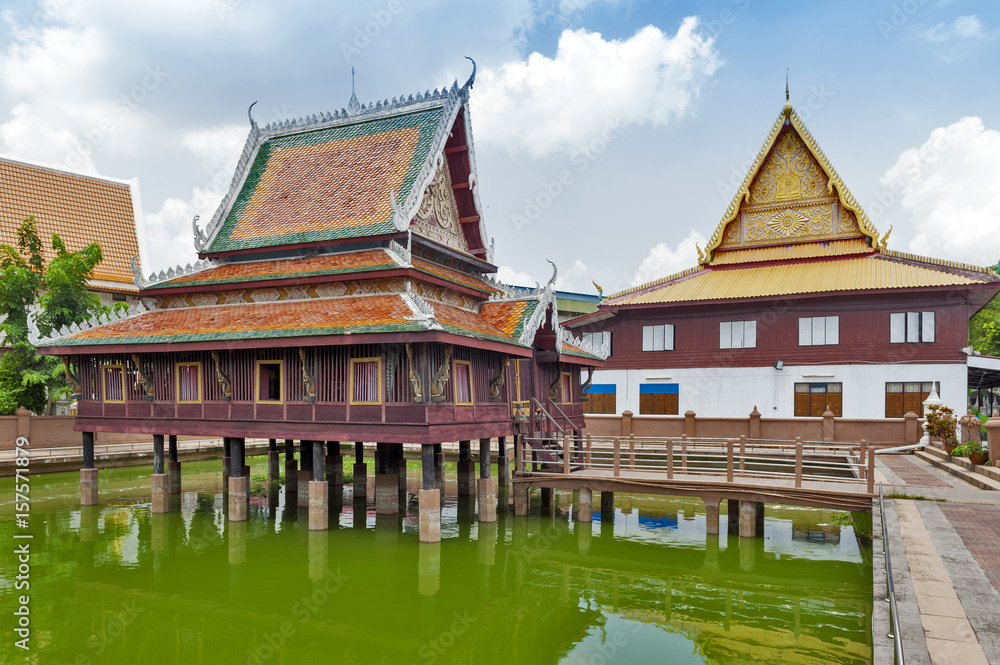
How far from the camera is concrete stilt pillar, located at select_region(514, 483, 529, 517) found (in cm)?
2023

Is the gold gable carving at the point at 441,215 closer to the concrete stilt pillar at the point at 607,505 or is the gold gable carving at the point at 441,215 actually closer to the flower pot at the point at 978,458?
the concrete stilt pillar at the point at 607,505

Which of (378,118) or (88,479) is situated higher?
(378,118)

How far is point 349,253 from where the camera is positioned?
63.8ft

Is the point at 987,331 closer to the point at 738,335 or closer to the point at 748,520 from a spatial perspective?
→ the point at 738,335

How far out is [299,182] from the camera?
22.4 m

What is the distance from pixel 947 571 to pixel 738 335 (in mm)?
23714

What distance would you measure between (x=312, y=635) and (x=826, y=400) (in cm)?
2584

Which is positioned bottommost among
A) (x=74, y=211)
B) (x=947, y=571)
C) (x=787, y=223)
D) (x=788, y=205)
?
(x=947, y=571)

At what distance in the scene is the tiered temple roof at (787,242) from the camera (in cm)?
3194

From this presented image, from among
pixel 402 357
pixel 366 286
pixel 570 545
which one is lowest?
pixel 570 545

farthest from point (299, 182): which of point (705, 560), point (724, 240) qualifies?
point (724, 240)

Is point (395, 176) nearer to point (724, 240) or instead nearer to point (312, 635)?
point (312, 635)

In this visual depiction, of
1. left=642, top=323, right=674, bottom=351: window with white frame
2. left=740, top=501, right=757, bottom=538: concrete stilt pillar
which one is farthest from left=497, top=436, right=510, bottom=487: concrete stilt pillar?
left=642, top=323, right=674, bottom=351: window with white frame

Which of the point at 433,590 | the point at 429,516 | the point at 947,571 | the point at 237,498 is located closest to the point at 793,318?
the point at 429,516
